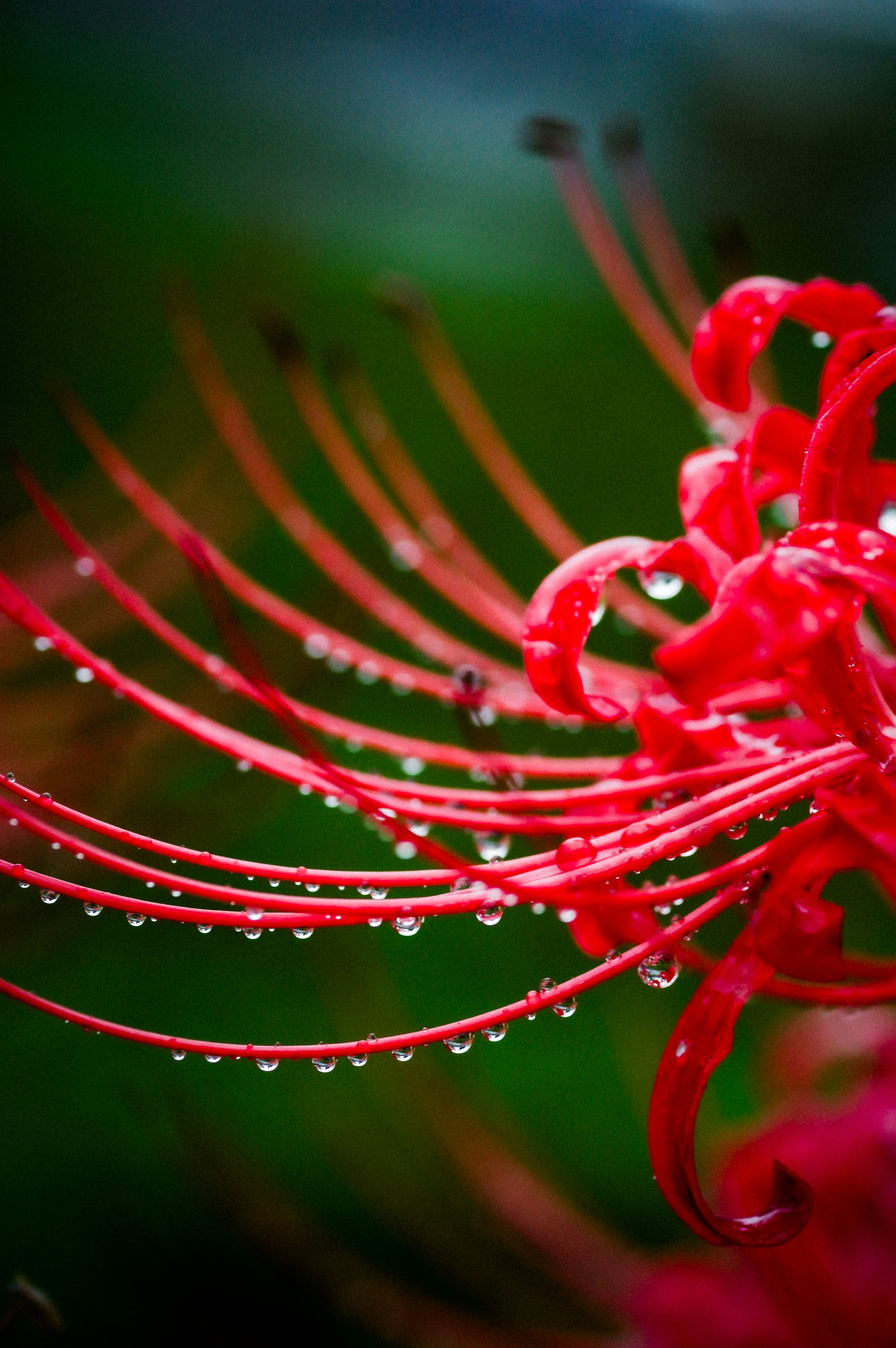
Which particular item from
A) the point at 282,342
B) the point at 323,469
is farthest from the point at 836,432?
the point at 323,469

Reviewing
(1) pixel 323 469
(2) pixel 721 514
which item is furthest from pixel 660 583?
(1) pixel 323 469

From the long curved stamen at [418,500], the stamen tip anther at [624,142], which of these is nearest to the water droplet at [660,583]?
the long curved stamen at [418,500]

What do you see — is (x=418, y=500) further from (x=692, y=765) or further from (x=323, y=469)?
(x=323, y=469)

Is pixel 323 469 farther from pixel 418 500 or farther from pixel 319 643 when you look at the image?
pixel 319 643

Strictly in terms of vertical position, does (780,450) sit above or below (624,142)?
below

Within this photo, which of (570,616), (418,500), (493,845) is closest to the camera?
(570,616)

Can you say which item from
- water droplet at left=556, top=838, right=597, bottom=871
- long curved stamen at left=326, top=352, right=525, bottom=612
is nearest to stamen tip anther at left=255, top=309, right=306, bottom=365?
long curved stamen at left=326, top=352, right=525, bottom=612

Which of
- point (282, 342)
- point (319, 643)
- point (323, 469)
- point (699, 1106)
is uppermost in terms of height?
point (282, 342)

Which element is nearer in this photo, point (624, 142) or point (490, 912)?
point (490, 912)

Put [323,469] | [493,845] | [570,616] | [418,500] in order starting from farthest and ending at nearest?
[323,469]
[418,500]
[493,845]
[570,616]
